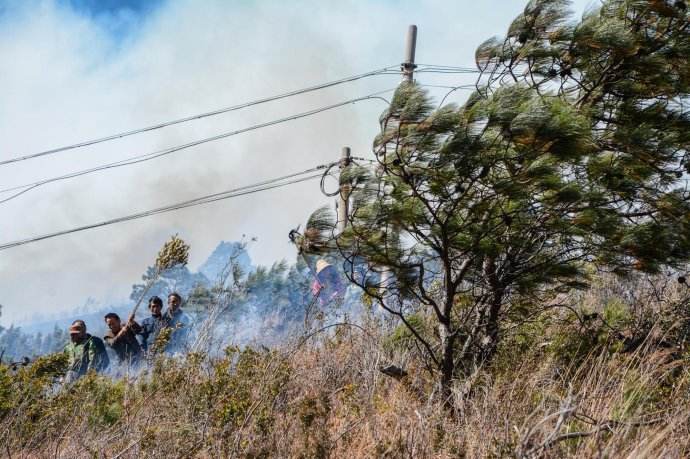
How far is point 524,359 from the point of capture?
5.37 m

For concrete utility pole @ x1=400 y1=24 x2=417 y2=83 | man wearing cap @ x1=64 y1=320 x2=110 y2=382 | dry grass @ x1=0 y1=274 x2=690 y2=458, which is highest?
concrete utility pole @ x1=400 y1=24 x2=417 y2=83

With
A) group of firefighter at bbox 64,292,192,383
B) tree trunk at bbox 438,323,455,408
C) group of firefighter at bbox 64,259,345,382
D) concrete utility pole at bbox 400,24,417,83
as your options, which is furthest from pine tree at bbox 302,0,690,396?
concrete utility pole at bbox 400,24,417,83

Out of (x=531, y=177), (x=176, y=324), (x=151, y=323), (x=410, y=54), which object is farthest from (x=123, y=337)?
(x=410, y=54)

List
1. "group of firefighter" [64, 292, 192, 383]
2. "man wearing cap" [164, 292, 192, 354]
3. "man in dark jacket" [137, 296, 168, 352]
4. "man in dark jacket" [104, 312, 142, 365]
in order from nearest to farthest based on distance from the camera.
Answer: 1. "man wearing cap" [164, 292, 192, 354]
2. "group of firefighter" [64, 292, 192, 383]
3. "man in dark jacket" [104, 312, 142, 365]
4. "man in dark jacket" [137, 296, 168, 352]

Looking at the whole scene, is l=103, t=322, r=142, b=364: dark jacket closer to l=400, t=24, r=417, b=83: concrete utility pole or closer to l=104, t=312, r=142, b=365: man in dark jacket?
l=104, t=312, r=142, b=365: man in dark jacket

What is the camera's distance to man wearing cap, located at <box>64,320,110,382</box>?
7168 millimetres

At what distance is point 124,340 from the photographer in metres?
7.64

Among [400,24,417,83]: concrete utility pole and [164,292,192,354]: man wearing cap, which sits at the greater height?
[400,24,417,83]: concrete utility pole

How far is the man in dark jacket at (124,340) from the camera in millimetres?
7430

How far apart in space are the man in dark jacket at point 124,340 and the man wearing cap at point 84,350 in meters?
0.14

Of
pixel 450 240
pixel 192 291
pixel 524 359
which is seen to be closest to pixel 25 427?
pixel 192 291

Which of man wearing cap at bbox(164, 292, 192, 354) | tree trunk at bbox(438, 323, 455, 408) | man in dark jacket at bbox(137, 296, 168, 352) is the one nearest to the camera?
tree trunk at bbox(438, 323, 455, 408)

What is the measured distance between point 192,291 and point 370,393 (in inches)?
97.9

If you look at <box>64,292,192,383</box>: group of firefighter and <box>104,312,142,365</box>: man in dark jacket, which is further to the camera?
<box>104,312,142,365</box>: man in dark jacket
